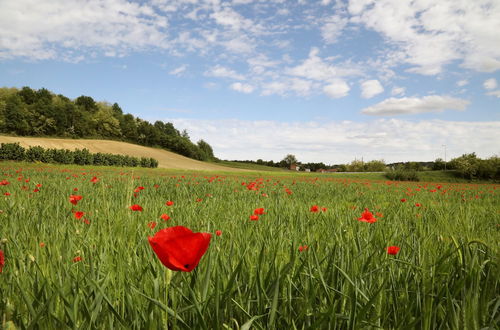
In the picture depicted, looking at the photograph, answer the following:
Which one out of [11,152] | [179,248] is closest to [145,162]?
[11,152]

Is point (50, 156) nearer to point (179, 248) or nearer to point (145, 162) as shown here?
point (145, 162)

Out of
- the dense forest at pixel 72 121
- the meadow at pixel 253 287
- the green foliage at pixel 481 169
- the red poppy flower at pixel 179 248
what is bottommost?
the meadow at pixel 253 287

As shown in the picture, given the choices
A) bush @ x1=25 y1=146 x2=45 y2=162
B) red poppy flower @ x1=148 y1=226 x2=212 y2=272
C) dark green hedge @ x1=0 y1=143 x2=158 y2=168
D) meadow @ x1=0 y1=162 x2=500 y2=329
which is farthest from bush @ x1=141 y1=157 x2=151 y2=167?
red poppy flower @ x1=148 y1=226 x2=212 y2=272

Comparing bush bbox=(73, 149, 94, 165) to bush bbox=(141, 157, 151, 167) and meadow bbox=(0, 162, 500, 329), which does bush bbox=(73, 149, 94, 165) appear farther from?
meadow bbox=(0, 162, 500, 329)

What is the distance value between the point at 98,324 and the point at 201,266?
567 millimetres

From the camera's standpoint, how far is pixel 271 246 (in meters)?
2.14

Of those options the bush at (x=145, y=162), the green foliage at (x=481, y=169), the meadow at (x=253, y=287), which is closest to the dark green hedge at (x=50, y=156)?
the bush at (x=145, y=162)

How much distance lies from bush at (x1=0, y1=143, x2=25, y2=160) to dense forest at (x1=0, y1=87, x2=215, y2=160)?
4096 cm

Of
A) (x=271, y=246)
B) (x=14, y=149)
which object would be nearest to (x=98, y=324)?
(x=271, y=246)

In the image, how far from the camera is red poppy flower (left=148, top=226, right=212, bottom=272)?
29.0 inches

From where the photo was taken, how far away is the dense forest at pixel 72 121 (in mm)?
68562

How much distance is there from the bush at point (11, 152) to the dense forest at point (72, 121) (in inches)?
1613

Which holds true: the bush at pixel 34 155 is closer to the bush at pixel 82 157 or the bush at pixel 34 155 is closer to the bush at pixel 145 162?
the bush at pixel 82 157

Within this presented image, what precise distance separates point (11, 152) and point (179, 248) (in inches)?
1685
